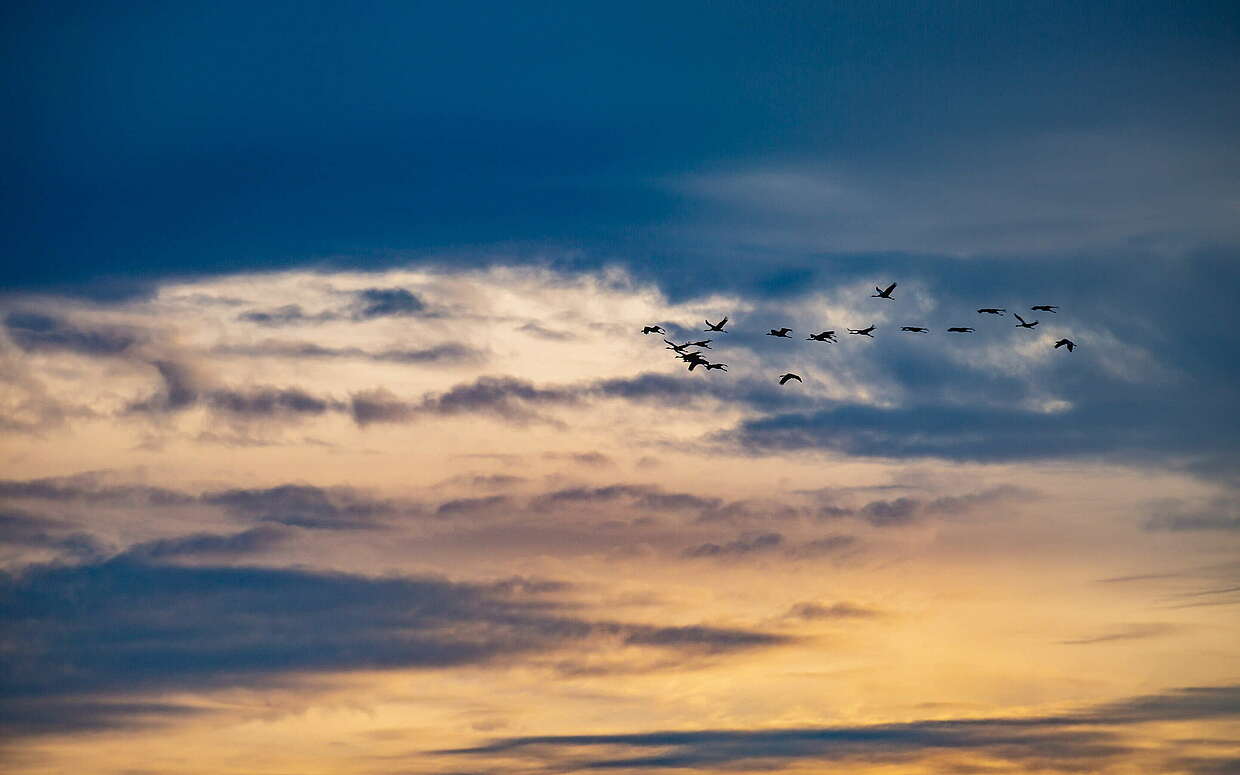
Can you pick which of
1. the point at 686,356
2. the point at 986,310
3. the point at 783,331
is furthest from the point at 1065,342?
the point at 686,356

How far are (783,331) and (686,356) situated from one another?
14.2m

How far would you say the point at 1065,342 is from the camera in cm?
17525

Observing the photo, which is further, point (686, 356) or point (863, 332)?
point (686, 356)

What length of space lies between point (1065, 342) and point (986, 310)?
13.3 m

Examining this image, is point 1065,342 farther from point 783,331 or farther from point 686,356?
point 686,356

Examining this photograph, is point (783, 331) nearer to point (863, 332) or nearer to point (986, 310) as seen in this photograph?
point (863, 332)

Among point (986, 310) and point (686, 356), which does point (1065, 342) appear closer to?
point (986, 310)

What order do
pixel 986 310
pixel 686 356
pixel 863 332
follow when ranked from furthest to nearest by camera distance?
pixel 686 356, pixel 863 332, pixel 986 310

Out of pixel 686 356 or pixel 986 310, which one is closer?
pixel 986 310

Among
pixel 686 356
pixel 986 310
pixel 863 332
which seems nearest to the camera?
pixel 986 310

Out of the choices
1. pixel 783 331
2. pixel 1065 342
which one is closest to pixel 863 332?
pixel 783 331

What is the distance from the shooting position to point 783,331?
186m

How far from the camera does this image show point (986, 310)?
16825cm

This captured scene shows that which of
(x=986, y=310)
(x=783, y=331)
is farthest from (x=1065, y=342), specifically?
(x=783, y=331)
